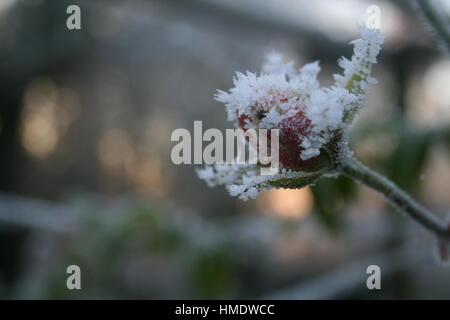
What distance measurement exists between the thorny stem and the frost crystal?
0.46ft

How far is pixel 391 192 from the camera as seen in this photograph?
47 cm

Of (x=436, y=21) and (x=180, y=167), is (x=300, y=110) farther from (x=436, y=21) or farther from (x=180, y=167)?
(x=180, y=167)

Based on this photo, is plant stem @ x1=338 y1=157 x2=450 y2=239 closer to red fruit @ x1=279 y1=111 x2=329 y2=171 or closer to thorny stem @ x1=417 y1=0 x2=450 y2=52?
red fruit @ x1=279 y1=111 x2=329 y2=171

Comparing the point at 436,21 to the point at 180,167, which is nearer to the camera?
the point at 436,21

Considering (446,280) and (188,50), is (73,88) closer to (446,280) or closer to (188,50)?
(188,50)

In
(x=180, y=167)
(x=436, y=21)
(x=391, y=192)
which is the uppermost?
(x=180, y=167)

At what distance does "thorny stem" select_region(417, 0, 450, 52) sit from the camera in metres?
0.49

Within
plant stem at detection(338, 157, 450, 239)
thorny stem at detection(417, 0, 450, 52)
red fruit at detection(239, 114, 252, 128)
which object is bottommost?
plant stem at detection(338, 157, 450, 239)

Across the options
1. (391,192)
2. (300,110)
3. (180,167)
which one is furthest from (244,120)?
(180,167)

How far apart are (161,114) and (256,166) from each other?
18.8 ft

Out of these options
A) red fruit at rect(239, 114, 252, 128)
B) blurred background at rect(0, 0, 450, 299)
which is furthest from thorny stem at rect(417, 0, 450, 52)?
red fruit at rect(239, 114, 252, 128)

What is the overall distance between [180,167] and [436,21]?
558 centimetres

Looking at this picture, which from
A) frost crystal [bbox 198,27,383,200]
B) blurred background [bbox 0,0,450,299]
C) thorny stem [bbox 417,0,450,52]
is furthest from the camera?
blurred background [bbox 0,0,450,299]

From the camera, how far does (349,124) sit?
1.33ft
